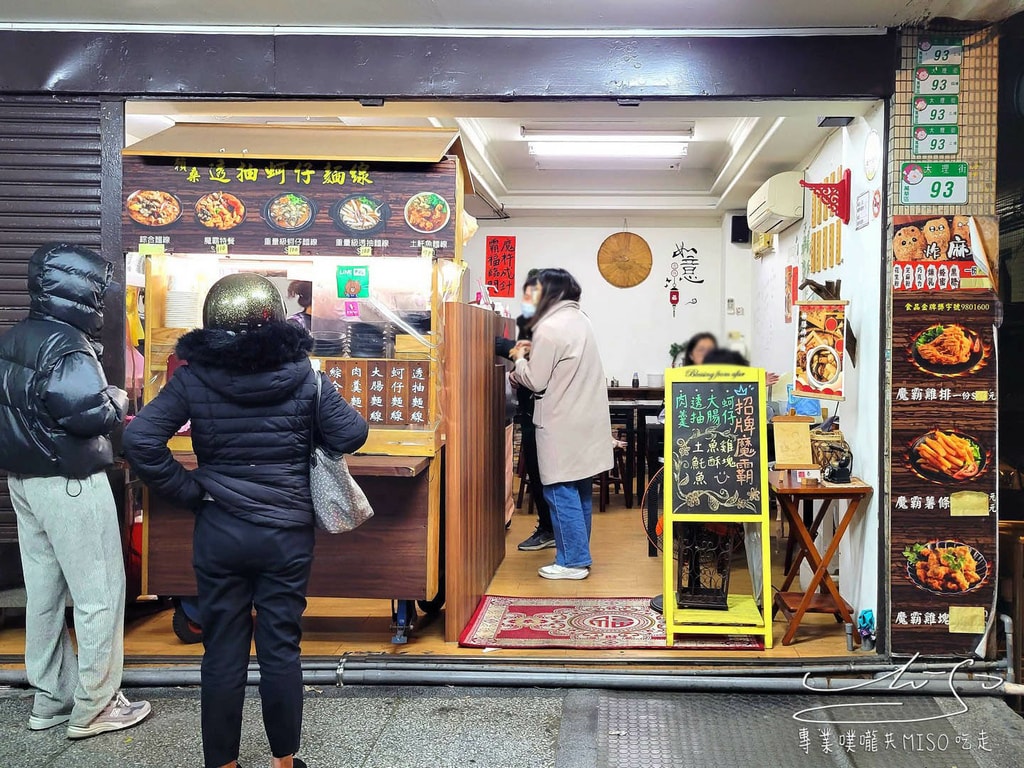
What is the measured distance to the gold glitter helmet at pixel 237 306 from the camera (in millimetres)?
2543

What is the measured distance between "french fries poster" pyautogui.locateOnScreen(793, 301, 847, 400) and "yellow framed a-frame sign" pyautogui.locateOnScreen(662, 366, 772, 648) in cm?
38

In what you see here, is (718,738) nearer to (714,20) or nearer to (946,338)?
(946,338)

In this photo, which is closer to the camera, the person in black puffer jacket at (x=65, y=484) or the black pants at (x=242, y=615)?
the black pants at (x=242, y=615)

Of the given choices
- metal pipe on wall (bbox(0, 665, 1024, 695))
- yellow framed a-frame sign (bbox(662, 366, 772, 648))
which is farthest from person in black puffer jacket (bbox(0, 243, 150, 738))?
yellow framed a-frame sign (bbox(662, 366, 772, 648))

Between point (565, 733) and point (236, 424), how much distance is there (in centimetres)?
161

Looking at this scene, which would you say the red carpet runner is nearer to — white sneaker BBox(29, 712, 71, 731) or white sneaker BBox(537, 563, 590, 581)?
white sneaker BBox(537, 563, 590, 581)

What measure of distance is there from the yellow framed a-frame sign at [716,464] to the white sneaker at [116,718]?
2.16 metres

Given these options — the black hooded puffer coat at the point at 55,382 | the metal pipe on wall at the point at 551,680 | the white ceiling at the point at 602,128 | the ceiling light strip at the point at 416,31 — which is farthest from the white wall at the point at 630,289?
the black hooded puffer coat at the point at 55,382

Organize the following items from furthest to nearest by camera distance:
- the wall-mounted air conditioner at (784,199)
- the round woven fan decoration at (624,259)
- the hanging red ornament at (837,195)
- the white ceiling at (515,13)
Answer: the round woven fan decoration at (624,259) → the wall-mounted air conditioner at (784,199) → the hanging red ornament at (837,195) → the white ceiling at (515,13)

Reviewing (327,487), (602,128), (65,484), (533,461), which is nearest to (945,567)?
(327,487)

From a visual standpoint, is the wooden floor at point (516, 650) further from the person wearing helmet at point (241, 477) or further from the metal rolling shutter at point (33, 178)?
the person wearing helmet at point (241, 477)

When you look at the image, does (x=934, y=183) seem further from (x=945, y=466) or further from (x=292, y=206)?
(x=292, y=206)

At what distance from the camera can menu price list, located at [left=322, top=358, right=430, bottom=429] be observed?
159 inches

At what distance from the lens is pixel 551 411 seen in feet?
16.1
